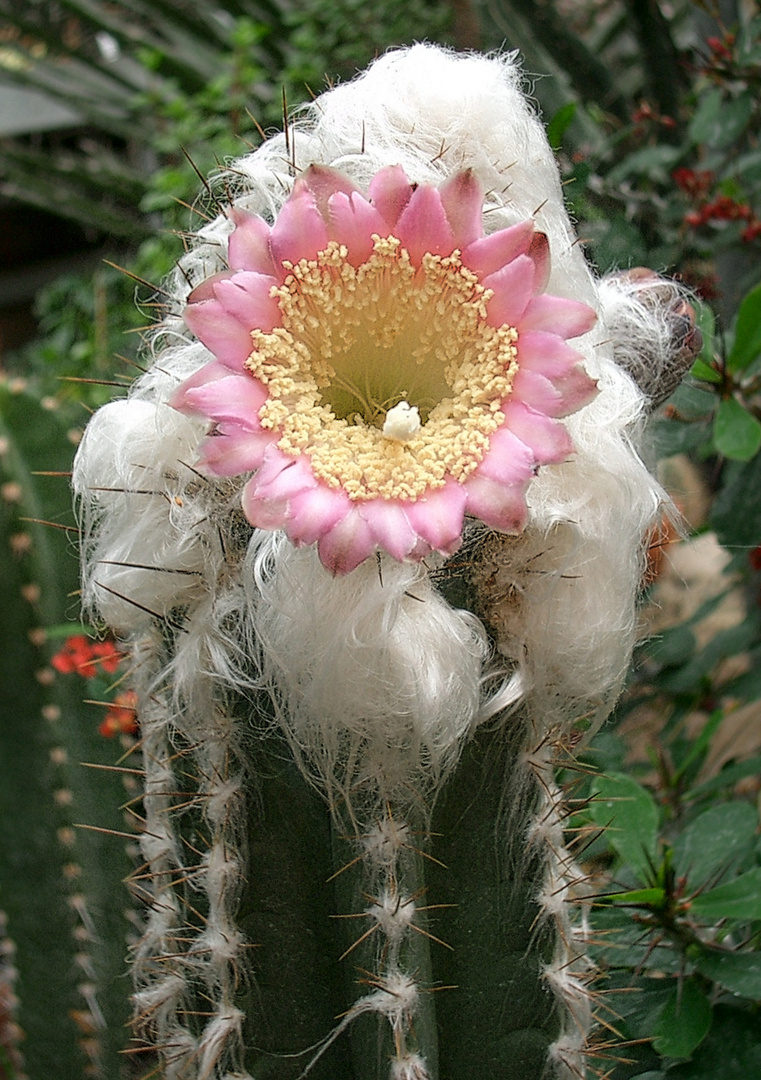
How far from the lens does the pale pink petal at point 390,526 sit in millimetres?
380

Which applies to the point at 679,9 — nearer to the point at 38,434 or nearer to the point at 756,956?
the point at 38,434

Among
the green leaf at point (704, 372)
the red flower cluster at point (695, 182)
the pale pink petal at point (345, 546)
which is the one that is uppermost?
the pale pink petal at point (345, 546)

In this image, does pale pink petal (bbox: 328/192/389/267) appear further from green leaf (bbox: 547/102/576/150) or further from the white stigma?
green leaf (bbox: 547/102/576/150)

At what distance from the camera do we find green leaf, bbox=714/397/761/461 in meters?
0.62

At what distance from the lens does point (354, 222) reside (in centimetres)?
41

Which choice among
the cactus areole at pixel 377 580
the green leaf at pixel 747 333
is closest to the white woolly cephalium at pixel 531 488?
the cactus areole at pixel 377 580

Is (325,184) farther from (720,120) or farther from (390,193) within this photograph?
(720,120)

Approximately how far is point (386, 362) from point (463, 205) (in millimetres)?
78

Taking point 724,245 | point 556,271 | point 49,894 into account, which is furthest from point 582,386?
point 49,894

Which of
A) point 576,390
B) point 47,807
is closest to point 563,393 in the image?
point 576,390

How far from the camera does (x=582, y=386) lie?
400 mm

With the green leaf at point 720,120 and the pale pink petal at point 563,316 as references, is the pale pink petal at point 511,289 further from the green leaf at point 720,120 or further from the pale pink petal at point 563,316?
the green leaf at point 720,120

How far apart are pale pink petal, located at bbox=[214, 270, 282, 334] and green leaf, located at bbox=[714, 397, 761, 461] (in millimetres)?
343

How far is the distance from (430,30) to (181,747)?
1223mm
